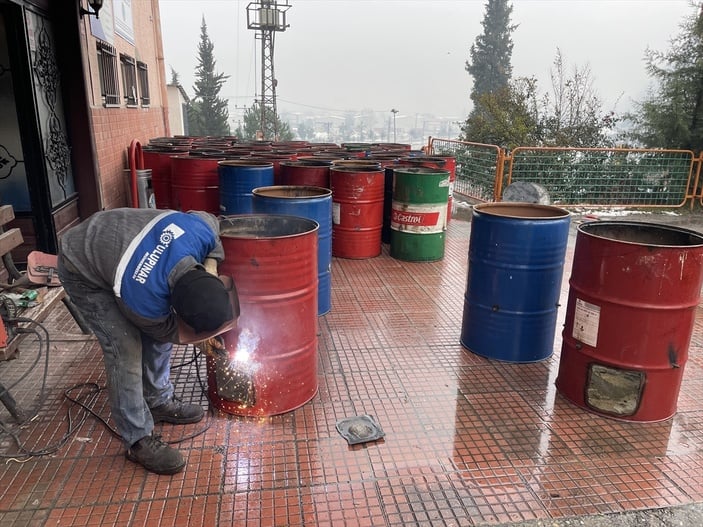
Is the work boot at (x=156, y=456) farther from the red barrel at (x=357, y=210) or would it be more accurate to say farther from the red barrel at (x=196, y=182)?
the red barrel at (x=196, y=182)

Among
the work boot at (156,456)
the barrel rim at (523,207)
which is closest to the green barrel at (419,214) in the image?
the barrel rim at (523,207)

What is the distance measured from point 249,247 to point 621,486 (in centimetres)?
249

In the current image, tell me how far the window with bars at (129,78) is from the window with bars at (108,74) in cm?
87

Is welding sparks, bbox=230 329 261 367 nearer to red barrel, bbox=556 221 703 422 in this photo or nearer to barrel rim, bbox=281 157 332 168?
red barrel, bbox=556 221 703 422

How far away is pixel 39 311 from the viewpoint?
3766 millimetres

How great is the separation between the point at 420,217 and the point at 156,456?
16.0ft

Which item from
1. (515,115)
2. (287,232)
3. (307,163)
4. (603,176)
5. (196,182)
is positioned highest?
(515,115)

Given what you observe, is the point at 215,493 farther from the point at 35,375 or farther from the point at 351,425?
the point at 35,375

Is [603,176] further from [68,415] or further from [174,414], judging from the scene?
[68,415]

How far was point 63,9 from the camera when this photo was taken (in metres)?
6.19

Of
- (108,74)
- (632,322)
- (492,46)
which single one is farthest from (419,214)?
(492,46)

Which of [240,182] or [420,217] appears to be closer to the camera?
[240,182]

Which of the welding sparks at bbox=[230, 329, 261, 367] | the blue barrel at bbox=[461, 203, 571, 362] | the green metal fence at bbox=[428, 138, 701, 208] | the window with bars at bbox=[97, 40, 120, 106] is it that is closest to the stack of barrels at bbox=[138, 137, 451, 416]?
the welding sparks at bbox=[230, 329, 261, 367]

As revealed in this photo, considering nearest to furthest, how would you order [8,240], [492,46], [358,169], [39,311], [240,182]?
[39,311] < [8,240] < [240,182] < [358,169] < [492,46]
